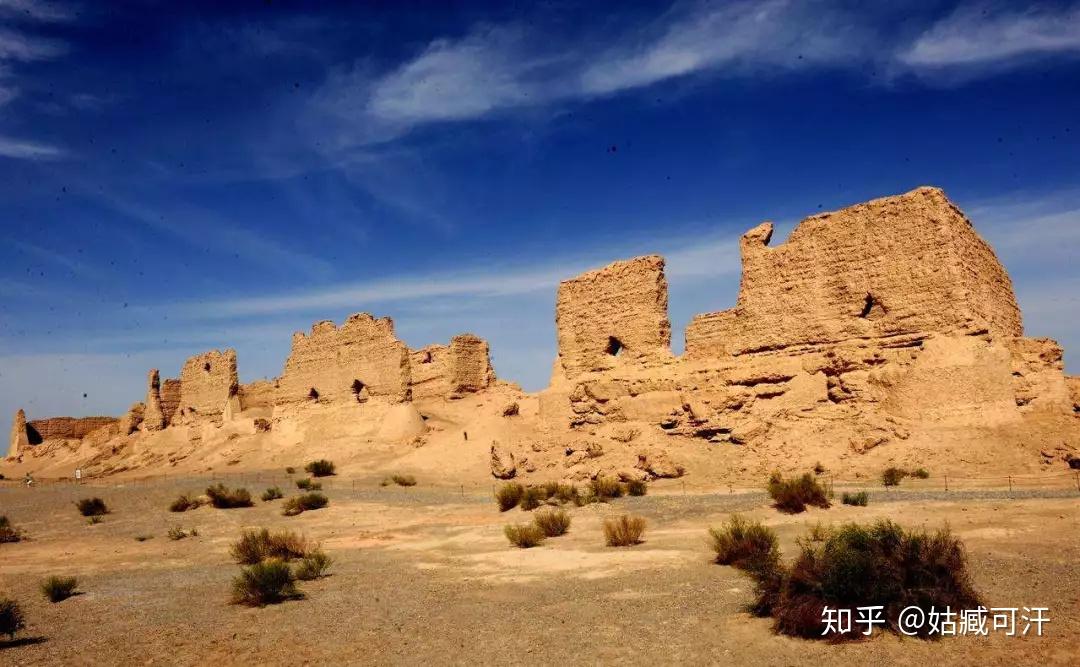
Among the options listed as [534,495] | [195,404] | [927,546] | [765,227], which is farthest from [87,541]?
[195,404]

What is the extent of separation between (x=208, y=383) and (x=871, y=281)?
115 ft

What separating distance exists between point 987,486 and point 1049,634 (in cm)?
964

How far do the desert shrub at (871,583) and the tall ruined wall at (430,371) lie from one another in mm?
27070

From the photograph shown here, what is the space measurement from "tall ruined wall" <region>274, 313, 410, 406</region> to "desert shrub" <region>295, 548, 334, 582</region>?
18.9 m

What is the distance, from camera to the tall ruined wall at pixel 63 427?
166 ft

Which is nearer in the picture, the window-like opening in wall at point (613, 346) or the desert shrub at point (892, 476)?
the desert shrub at point (892, 476)

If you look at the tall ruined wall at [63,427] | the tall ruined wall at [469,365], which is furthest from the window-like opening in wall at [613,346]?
the tall ruined wall at [63,427]

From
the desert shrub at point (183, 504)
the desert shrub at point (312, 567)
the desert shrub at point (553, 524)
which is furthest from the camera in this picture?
the desert shrub at point (183, 504)

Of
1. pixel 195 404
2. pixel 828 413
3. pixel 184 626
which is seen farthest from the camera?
pixel 195 404

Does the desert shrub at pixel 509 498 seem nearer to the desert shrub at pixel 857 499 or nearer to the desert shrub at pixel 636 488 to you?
the desert shrub at pixel 636 488

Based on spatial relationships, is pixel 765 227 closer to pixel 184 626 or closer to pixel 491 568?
pixel 491 568

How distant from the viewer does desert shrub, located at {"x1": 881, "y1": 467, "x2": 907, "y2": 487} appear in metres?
15.0

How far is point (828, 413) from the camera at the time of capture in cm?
1766

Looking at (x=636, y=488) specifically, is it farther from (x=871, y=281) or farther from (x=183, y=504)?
(x=183, y=504)
